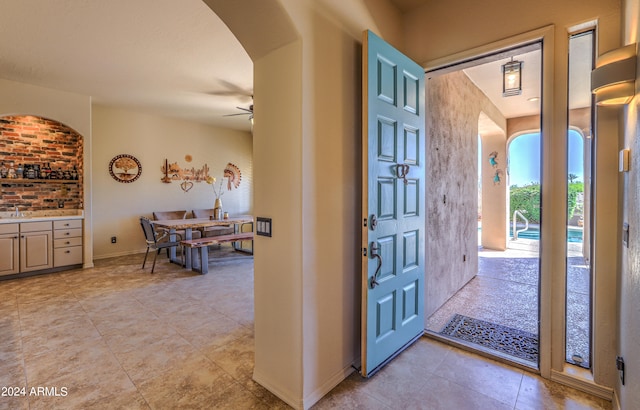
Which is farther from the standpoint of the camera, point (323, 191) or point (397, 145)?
point (397, 145)

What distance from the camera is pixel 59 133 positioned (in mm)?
A: 4914

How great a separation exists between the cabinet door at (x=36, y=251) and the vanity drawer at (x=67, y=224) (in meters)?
0.15

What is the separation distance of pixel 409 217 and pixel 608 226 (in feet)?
3.74

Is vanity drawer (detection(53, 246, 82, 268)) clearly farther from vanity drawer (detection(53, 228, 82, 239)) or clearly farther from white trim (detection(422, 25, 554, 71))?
white trim (detection(422, 25, 554, 71))

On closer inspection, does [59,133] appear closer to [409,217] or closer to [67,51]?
[67,51]

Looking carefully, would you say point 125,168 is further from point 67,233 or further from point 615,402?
point 615,402

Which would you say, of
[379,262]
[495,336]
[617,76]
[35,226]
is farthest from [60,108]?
[495,336]

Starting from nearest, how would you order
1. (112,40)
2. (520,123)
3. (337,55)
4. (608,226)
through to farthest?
(608,226)
(337,55)
(112,40)
(520,123)

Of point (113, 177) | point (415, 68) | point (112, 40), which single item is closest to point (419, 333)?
point (415, 68)

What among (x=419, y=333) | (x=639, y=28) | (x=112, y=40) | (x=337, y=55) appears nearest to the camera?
(x=639, y=28)

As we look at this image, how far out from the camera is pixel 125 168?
18.8 ft

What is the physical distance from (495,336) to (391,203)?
5.20ft

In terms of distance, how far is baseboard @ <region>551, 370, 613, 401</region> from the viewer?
1.73m

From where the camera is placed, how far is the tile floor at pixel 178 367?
5.68ft
